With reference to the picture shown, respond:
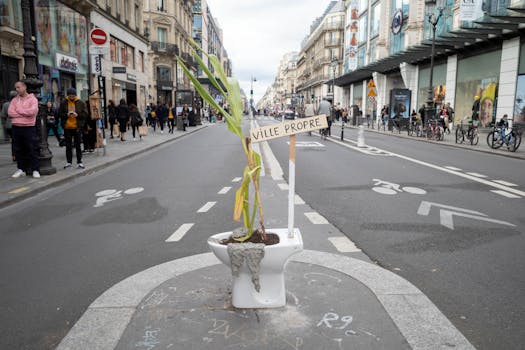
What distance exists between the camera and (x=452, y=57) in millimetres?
A: 30516

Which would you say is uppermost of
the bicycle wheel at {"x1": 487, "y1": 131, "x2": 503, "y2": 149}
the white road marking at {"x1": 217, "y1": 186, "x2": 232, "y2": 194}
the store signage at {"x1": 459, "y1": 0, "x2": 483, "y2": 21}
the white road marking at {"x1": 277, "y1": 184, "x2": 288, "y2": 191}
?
the store signage at {"x1": 459, "y1": 0, "x2": 483, "y2": 21}

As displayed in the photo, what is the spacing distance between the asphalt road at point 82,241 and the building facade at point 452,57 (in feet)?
55.0

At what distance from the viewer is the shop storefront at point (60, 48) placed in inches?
780

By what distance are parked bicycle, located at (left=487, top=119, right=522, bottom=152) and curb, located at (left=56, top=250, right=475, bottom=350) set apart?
14107 millimetres

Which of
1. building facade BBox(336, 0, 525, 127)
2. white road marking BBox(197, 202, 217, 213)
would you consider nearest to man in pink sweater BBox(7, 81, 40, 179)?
white road marking BBox(197, 202, 217, 213)

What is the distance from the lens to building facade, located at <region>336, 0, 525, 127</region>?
2344 cm

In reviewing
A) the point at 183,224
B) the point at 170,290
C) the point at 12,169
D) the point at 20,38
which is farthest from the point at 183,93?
the point at 170,290

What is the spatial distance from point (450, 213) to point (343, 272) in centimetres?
316

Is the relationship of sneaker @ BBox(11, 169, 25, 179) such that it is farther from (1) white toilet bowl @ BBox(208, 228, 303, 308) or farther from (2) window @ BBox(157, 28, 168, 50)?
(2) window @ BBox(157, 28, 168, 50)

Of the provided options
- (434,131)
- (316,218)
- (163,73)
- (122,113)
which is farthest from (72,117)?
(163,73)

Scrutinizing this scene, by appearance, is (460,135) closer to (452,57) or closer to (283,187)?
(452,57)

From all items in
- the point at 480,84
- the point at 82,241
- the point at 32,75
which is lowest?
the point at 82,241

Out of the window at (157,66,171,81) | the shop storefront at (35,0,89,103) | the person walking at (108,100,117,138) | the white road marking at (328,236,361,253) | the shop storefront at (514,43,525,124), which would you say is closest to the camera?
the white road marking at (328,236,361,253)

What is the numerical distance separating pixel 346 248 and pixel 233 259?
1.92 m
